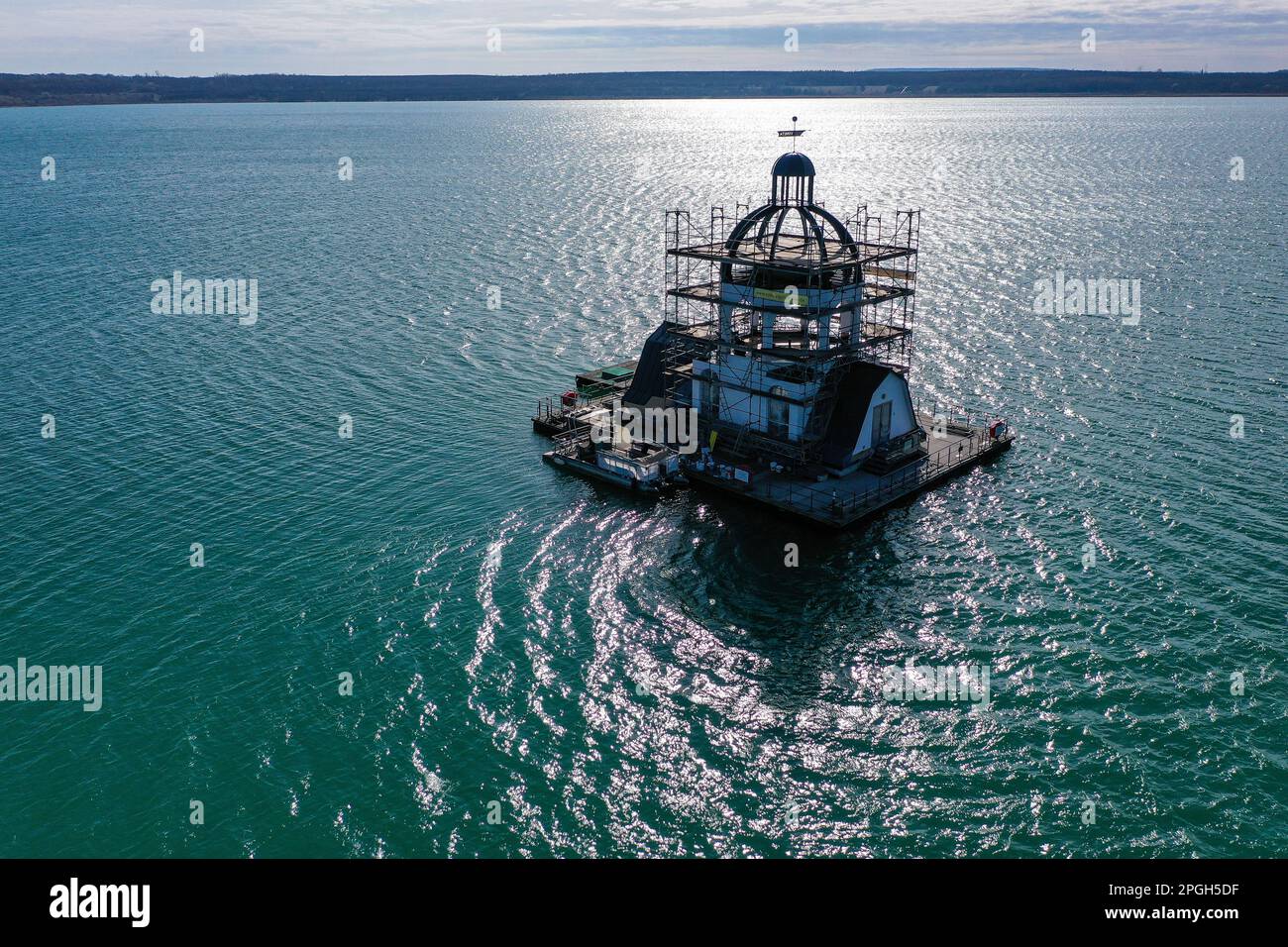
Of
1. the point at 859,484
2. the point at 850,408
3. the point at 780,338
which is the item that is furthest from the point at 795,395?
A: the point at 859,484

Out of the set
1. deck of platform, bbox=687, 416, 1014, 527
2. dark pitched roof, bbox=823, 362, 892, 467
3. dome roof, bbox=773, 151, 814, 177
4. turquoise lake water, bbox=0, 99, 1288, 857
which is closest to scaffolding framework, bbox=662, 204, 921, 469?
dark pitched roof, bbox=823, 362, 892, 467

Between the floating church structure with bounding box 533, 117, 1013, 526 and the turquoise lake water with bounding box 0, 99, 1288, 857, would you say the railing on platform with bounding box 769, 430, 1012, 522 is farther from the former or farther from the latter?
Result: the turquoise lake water with bounding box 0, 99, 1288, 857

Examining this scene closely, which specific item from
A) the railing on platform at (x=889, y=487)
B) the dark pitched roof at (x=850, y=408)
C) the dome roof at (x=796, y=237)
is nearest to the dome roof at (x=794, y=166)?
the dome roof at (x=796, y=237)

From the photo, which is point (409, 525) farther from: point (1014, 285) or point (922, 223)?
point (922, 223)

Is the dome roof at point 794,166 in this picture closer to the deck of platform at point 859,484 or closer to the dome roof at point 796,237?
the dome roof at point 796,237

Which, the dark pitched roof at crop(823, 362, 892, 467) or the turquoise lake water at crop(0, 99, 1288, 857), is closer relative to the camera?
the turquoise lake water at crop(0, 99, 1288, 857)
